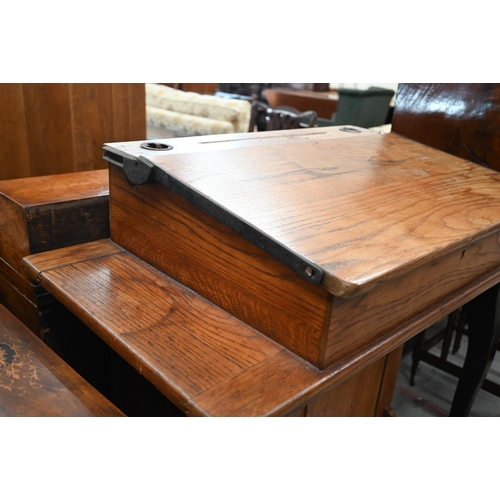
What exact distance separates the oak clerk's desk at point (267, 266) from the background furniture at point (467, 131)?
0.68ft

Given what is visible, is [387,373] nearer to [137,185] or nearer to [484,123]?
[484,123]

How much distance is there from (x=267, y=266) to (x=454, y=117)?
3.10 feet

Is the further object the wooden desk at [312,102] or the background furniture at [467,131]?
the wooden desk at [312,102]

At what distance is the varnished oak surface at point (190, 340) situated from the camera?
76 cm

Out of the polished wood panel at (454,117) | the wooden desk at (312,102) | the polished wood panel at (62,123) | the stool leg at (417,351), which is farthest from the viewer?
the wooden desk at (312,102)

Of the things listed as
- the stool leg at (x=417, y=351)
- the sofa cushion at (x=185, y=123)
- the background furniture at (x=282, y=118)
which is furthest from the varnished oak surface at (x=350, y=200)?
the background furniture at (x=282, y=118)

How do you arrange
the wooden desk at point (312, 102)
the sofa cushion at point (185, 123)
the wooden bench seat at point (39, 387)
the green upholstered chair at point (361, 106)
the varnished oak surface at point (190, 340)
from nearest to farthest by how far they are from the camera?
the varnished oak surface at point (190, 340) → the wooden bench seat at point (39, 387) → the sofa cushion at point (185, 123) → the green upholstered chair at point (361, 106) → the wooden desk at point (312, 102)

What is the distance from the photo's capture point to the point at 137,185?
107 centimetres

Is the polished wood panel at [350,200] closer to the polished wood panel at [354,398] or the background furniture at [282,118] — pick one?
the polished wood panel at [354,398]

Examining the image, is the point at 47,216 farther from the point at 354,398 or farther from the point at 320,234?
the point at 354,398

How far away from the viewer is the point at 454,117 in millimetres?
1483

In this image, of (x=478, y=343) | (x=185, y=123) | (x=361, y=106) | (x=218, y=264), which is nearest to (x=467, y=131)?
(x=478, y=343)

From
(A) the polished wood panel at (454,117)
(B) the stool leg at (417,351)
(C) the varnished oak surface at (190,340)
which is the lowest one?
(B) the stool leg at (417,351)

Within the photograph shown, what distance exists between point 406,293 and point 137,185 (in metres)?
0.58
